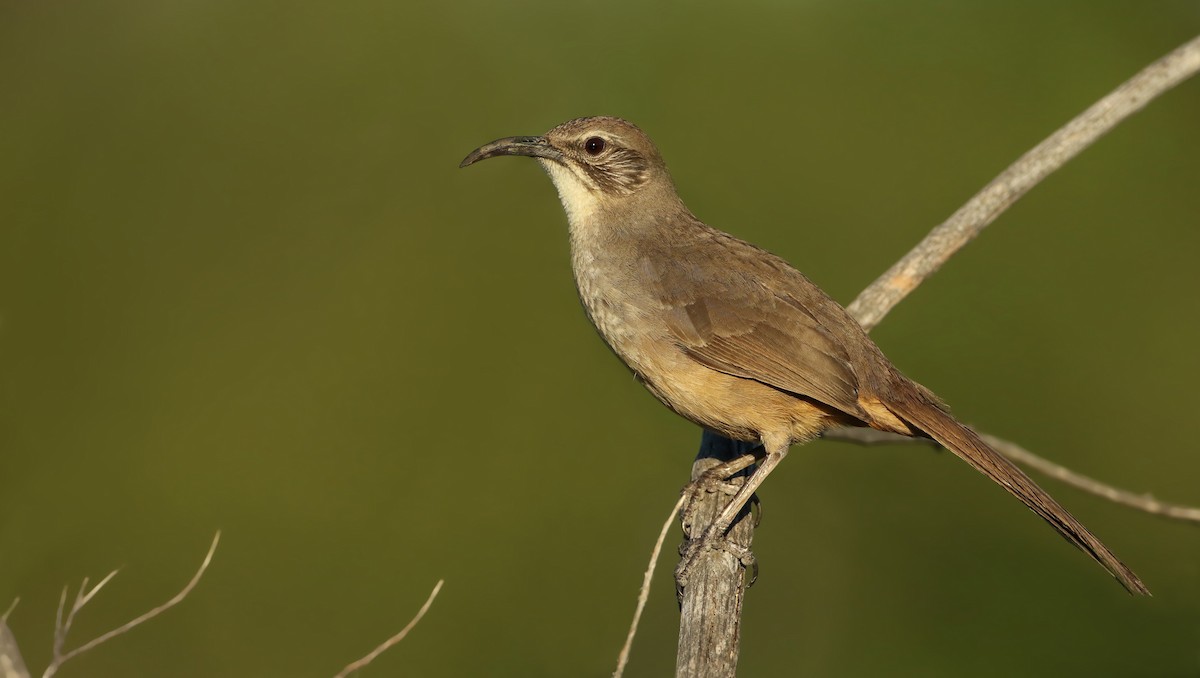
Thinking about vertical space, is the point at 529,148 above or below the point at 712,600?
above

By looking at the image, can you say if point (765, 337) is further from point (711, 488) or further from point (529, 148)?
point (529, 148)

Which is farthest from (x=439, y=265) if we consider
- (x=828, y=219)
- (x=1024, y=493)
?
(x=1024, y=493)

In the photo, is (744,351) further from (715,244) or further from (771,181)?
(771,181)

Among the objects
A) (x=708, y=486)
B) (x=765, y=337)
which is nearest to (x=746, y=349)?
(x=765, y=337)

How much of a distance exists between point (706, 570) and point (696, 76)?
16.5 feet

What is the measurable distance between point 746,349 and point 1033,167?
3.93 ft

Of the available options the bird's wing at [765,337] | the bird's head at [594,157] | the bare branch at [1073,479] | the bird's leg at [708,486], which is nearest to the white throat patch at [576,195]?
the bird's head at [594,157]

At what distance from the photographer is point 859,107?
7484mm

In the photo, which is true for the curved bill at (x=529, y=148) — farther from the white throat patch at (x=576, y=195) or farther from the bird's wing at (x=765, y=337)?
the bird's wing at (x=765, y=337)

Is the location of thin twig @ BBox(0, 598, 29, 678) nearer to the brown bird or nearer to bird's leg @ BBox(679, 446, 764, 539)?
the brown bird

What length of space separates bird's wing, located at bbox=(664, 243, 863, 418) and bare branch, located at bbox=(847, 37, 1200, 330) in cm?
34

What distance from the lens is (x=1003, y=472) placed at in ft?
12.0

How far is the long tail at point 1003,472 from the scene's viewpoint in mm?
3412

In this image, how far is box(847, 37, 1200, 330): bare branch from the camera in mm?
4047
